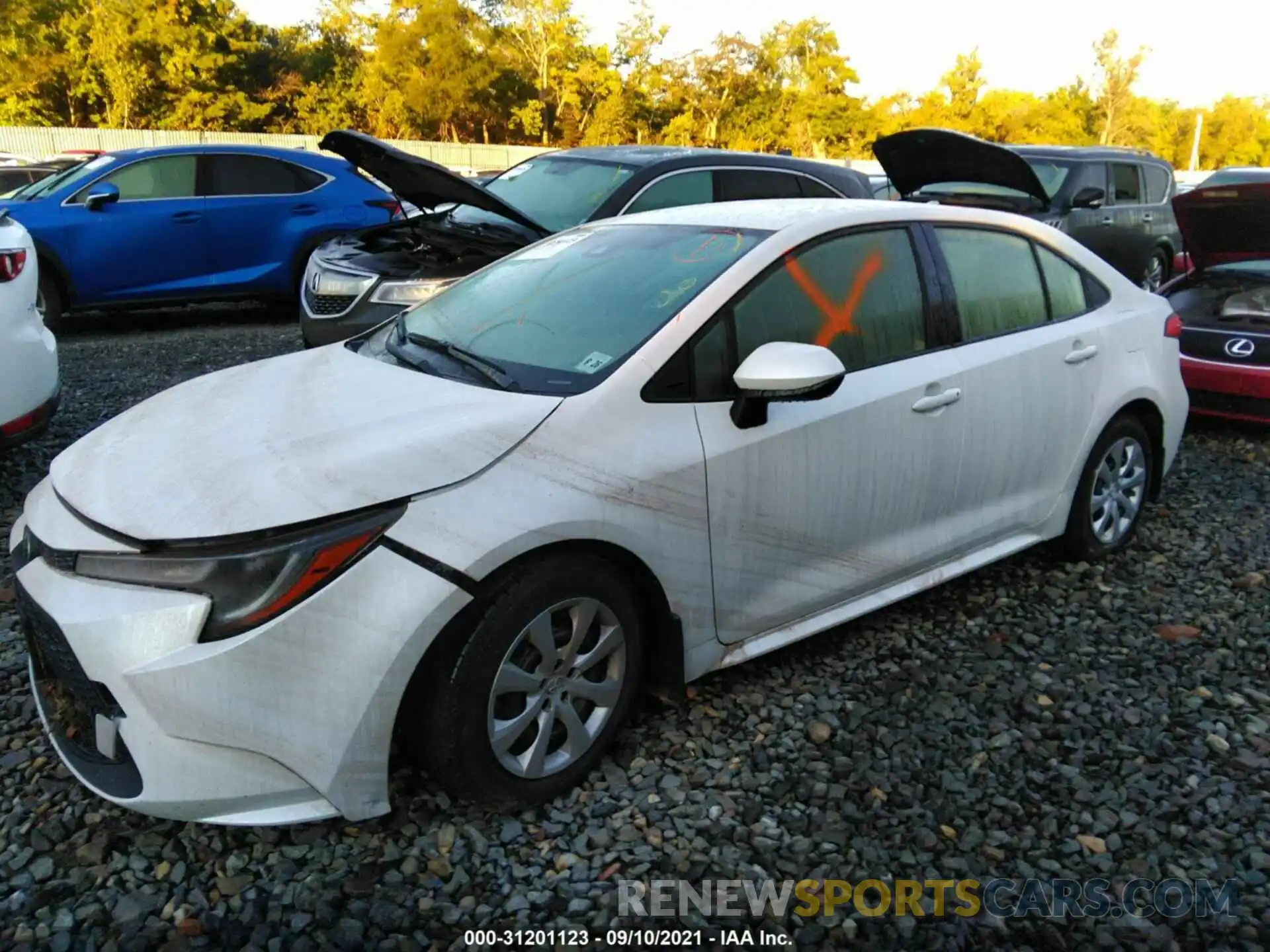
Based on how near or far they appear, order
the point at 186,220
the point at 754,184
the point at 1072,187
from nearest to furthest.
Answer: the point at 754,184 → the point at 186,220 → the point at 1072,187

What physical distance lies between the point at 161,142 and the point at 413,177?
106ft

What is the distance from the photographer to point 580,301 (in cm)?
311

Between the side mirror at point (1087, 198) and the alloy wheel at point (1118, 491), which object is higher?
the side mirror at point (1087, 198)

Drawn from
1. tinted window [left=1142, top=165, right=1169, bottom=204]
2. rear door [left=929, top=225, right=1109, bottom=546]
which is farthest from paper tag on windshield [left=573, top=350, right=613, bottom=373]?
tinted window [left=1142, top=165, right=1169, bottom=204]

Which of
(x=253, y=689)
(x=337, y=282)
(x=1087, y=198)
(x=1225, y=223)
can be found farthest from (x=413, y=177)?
(x=1087, y=198)

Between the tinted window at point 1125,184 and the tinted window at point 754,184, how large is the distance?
16.4 feet

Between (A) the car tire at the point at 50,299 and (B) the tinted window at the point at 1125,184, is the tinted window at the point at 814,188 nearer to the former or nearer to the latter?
(B) the tinted window at the point at 1125,184

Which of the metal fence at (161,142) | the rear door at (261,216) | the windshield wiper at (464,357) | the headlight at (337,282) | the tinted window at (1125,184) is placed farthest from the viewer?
the metal fence at (161,142)

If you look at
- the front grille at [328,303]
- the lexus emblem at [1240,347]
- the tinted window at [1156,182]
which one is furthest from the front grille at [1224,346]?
the tinted window at [1156,182]

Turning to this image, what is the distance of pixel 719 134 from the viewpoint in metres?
58.2

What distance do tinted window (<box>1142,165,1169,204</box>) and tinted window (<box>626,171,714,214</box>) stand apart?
664 centimetres

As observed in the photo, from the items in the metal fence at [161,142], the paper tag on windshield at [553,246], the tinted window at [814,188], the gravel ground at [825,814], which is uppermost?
the metal fence at [161,142]

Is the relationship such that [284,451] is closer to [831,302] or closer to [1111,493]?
[831,302]

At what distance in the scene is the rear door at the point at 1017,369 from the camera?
351cm
